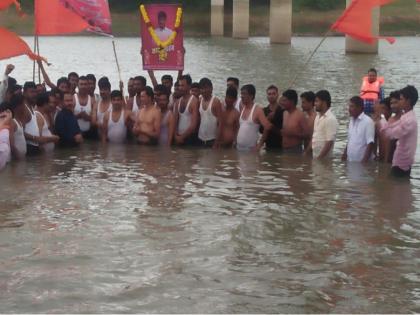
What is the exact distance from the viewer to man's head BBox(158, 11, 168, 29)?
42.8 ft

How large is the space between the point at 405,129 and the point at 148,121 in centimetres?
426

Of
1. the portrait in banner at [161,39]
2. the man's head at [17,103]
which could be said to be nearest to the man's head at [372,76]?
the portrait in banner at [161,39]

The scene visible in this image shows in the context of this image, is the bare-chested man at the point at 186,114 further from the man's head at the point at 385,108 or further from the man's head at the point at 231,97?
the man's head at the point at 385,108

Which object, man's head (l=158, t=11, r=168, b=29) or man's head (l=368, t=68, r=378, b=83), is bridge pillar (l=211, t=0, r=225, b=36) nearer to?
Result: man's head (l=368, t=68, r=378, b=83)

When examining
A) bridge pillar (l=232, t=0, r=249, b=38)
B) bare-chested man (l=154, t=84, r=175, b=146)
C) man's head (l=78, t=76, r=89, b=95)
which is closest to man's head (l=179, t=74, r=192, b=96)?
bare-chested man (l=154, t=84, r=175, b=146)

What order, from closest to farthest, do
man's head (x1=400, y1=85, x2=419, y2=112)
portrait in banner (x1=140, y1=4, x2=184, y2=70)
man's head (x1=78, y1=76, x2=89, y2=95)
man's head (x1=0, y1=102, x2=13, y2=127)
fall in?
man's head (x1=400, y1=85, x2=419, y2=112), man's head (x1=0, y1=102, x2=13, y2=127), man's head (x1=78, y1=76, x2=89, y2=95), portrait in banner (x1=140, y1=4, x2=184, y2=70)

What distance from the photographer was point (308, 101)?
11.2m

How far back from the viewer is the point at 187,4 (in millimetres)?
85250

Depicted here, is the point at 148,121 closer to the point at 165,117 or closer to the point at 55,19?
the point at 165,117

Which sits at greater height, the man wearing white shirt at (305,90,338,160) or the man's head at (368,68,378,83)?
the man's head at (368,68,378,83)

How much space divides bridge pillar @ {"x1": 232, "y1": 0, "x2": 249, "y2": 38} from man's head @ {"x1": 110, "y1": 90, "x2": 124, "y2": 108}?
62.4m

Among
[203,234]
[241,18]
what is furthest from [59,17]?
[241,18]

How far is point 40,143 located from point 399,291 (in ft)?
22.1

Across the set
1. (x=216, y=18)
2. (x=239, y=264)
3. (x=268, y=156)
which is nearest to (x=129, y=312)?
(x=239, y=264)
